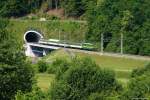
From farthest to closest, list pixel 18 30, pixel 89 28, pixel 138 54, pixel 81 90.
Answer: pixel 18 30 → pixel 89 28 → pixel 138 54 → pixel 81 90

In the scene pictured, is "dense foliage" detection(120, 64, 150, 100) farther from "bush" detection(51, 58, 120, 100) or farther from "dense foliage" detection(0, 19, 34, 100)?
"dense foliage" detection(0, 19, 34, 100)

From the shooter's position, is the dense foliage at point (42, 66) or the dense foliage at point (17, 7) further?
the dense foliage at point (17, 7)

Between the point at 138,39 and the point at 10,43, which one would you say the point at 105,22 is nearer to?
the point at 138,39

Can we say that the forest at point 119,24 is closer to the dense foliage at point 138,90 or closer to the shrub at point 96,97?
the dense foliage at point 138,90

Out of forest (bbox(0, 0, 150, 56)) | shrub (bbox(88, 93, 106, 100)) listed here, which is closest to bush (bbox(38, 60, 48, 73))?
forest (bbox(0, 0, 150, 56))

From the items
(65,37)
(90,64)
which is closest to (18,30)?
(65,37)

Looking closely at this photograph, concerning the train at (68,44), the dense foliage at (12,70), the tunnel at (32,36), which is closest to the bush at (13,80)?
the dense foliage at (12,70)
